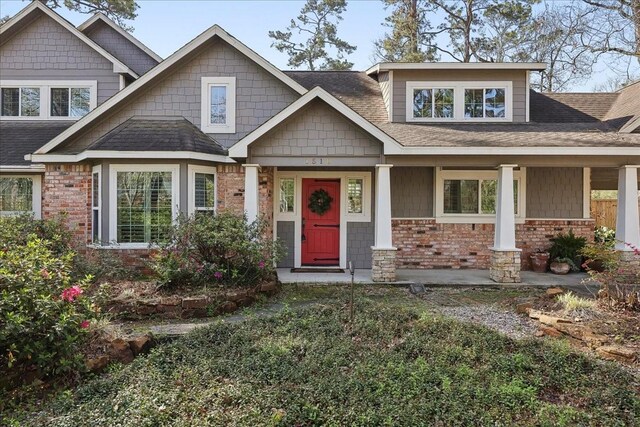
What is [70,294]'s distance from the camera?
13.8 ft

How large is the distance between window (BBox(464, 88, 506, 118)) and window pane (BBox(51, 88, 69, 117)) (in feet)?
34.4

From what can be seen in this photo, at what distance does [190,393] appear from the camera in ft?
12.4

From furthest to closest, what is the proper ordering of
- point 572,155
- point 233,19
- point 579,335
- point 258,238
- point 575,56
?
Result: point 575,56 → point 233,19 → point 572,155 → point 258,238 → point 579,335

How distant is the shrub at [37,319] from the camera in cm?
371

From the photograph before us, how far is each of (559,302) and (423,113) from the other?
617 cm

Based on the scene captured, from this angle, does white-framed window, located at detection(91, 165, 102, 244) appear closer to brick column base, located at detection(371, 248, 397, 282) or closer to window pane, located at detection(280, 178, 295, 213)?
window pane, located at detection(280, 178, 295, 213)

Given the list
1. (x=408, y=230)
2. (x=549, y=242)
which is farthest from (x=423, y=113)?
(x=549, y=242)

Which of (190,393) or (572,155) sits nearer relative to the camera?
(190,393)

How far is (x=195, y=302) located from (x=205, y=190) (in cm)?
353

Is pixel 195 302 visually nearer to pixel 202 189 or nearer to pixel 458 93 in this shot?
pixel 202 189

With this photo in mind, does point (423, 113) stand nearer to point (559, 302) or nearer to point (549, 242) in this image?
point (549, 242)

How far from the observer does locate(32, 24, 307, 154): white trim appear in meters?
9.27

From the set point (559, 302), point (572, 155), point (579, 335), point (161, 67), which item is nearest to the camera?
point (579, 335)

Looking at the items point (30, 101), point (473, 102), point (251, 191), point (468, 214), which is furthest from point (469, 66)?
point (30, 101)
